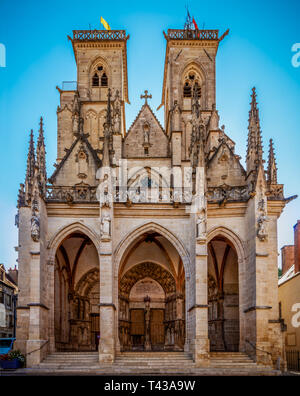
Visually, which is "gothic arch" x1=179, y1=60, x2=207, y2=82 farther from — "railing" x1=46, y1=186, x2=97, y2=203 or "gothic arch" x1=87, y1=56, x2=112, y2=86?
"railing" x1=46, y1=186, x2=97, y2=203

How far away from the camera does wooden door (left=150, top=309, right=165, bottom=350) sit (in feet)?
79.3

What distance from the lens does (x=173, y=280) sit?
24.1 metres

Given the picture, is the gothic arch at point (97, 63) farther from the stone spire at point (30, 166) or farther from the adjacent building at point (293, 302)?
the adjacent building at point (293, 302)

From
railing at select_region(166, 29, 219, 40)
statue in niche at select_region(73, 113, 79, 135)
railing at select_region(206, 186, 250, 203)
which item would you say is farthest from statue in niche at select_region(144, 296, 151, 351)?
railing at select_region(166, 29, 219, 40)

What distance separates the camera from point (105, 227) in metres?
19.2

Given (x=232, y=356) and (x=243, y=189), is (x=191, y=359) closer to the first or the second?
(x=232, y=356)

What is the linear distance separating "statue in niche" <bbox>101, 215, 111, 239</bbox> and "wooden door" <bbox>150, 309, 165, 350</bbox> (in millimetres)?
7148

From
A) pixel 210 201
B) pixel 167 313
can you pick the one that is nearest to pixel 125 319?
pixel 167 313

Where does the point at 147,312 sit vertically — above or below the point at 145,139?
below

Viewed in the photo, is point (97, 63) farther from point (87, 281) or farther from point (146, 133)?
point (87, 281)

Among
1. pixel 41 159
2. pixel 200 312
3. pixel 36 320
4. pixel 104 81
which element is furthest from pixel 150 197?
pixel 104 81

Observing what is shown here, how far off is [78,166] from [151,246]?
17.6 ft

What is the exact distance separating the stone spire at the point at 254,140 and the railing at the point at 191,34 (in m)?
12.6
